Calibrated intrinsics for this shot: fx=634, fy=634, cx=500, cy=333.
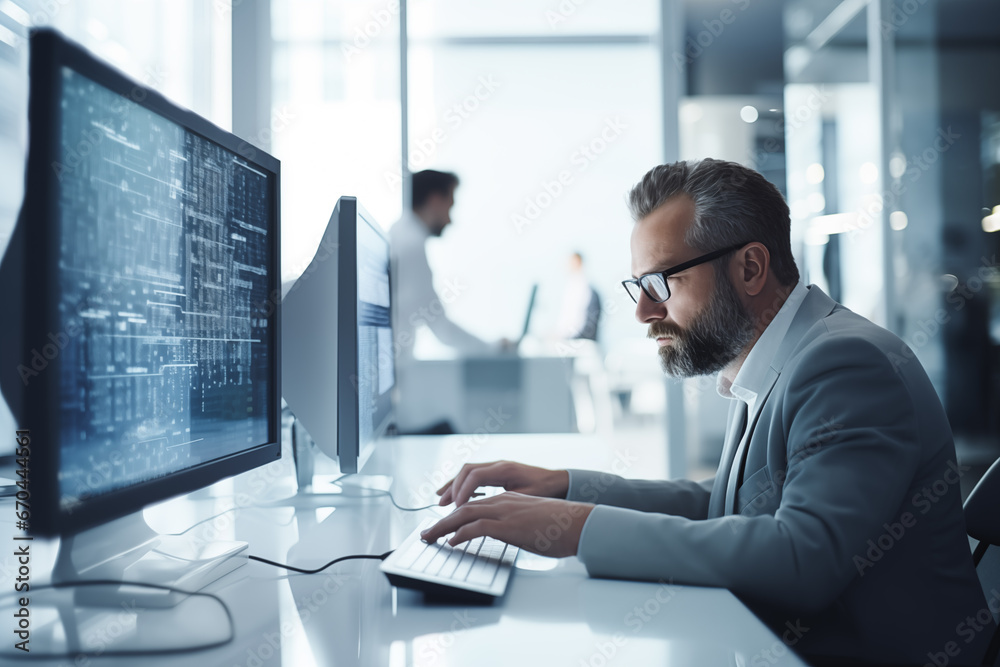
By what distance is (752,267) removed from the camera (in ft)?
3.63

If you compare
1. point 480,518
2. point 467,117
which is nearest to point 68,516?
point 480,518

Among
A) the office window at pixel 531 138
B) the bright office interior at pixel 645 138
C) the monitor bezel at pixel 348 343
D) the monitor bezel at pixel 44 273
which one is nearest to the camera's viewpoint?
the monitor bezel at pixel 44 273

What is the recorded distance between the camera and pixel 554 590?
29.7 inches

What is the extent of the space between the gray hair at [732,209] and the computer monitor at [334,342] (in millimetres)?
573

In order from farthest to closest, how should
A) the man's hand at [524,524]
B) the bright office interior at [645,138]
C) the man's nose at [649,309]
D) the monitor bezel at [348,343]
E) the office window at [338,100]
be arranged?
the bright office interior at [645,138]
the office window at [338,100]
the man's nose at [649,309]
the monitor bezel at [348,343]
the man's hand at [524,524]

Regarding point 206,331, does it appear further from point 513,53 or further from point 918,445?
point 513,53

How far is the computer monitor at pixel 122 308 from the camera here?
0.52 meters

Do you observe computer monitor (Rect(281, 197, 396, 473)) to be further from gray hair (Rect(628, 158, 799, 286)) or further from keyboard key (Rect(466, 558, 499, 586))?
gray hair (Rect(628, 158, 799, 286))

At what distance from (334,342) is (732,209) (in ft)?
2.44

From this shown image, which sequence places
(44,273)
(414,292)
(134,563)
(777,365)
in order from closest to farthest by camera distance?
1. (44,273)
2. (134,563)
3. (777,365)
4. (414,292)

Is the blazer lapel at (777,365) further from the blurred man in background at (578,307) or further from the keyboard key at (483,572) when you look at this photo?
the blurred man in background at (578,307)

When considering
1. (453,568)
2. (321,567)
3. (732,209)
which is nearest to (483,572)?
(453,568)

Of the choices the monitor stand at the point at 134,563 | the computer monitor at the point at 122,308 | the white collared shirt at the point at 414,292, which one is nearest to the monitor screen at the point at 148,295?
the computer monitor at the point at 122,308

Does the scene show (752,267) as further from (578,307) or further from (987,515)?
(578,307)
